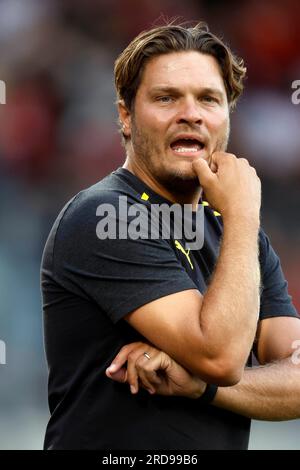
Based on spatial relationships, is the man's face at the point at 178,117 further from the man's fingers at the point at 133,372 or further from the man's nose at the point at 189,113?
the man's fingers at the point at 133,372

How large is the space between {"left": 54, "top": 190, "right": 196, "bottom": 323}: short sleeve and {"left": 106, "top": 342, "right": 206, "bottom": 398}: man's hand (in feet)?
0.41

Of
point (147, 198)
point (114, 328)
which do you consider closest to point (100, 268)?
point (114, 328)

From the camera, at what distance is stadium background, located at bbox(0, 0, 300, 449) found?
677 cm

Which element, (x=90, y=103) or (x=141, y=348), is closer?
(x=141, y=348)

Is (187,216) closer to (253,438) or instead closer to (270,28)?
(253,438)

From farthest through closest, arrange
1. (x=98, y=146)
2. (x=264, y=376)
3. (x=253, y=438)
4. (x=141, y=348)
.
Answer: (x=98, y=146)
(x=253, y=438)
(x=264, y=376)
(x=141, y=348)

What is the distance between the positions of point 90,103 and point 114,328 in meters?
4.54

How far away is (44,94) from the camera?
7105 mm

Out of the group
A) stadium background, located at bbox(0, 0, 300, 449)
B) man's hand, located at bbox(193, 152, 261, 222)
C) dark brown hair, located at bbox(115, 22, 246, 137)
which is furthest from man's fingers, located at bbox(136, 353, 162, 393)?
stadium background, located at bbox(0, 0, 300, 449)

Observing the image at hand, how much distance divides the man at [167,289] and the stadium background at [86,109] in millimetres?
3519

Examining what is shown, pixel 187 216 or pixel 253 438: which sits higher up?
pixel 187 216

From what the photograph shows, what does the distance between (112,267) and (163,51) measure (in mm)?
945

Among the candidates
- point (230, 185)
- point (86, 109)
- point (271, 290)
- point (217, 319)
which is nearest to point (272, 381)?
point (271, 290)

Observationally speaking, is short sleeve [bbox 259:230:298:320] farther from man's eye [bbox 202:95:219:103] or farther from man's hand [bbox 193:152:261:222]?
man's eye [bbox 202:95:219:103]
